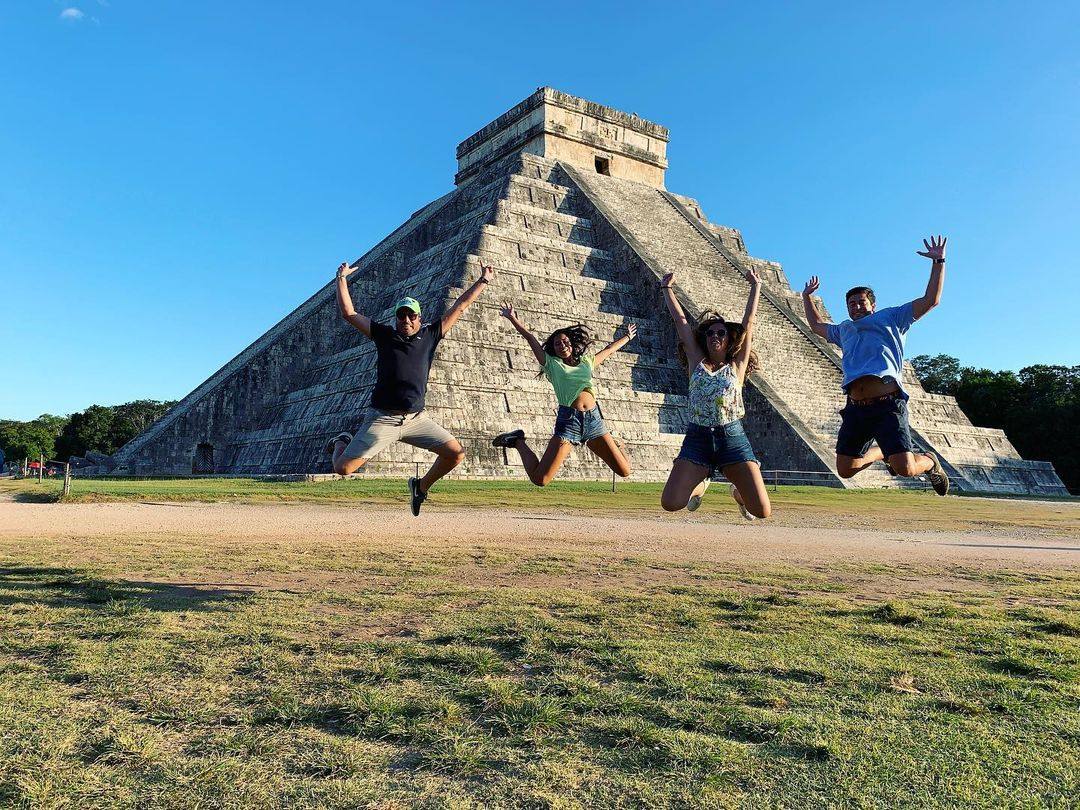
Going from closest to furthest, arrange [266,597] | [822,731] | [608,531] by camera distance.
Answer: [822,731] → [266,597] → [608,531]

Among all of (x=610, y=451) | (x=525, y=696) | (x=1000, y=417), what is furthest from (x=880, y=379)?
(x=1000, y=417)

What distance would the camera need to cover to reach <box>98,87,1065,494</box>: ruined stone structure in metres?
23.3

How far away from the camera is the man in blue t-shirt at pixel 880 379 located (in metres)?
6.99

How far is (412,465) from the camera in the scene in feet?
69.6

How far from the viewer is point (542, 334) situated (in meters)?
25.3

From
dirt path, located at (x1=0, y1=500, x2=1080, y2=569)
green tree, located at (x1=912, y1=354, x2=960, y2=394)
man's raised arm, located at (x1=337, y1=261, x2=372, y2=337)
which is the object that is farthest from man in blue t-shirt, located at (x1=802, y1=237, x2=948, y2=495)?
green tree, located at (x1=912, y1=354, x2=960, y2=394)

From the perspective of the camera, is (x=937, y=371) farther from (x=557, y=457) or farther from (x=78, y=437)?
(x=78, y=437)

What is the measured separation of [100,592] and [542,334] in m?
20.0

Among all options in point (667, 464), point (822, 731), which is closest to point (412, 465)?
point (667, 464)

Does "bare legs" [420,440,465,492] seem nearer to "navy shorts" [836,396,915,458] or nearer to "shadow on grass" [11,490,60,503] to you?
"navy shorts" [836,396,915,458]

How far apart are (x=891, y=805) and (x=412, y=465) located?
19050 mm

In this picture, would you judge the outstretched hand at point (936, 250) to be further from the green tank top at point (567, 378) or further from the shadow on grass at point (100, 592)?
the shadow on grass at point (100, 592)

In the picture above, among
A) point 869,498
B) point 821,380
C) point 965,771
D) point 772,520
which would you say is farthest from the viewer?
point 821,380

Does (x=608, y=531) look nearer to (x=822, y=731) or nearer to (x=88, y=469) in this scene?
(x=822, y=731)
